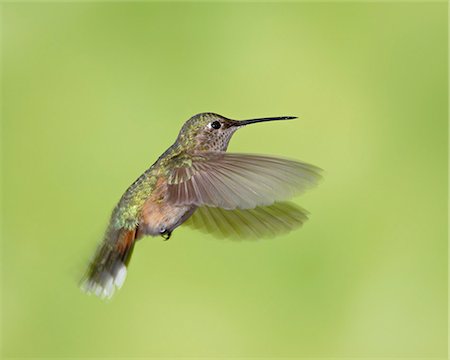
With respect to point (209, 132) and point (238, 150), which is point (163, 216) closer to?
point (209, 132)

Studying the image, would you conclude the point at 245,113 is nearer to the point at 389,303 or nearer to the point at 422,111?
the point at 422,111

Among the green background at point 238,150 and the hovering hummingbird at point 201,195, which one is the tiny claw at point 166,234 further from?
the green background at point 238,150

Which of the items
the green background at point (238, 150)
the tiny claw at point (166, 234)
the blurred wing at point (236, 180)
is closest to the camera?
the blurred wing at point (236, 180)

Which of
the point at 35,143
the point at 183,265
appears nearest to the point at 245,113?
the point at 183,265

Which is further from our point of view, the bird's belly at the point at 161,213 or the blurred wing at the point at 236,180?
the bird's belly at the point at 161,213

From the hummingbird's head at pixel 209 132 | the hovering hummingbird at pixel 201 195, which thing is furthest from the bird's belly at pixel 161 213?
the hummingbird's head at pixel 209 132

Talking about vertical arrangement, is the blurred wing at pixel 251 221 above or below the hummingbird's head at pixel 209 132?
below
